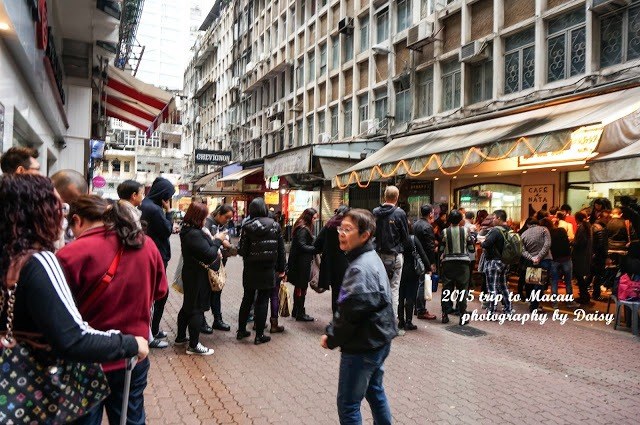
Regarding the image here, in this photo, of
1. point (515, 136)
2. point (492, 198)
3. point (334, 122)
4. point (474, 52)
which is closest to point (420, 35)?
point (474, 52)

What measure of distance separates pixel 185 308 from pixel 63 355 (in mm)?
4150

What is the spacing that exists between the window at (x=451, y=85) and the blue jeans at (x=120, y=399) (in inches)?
538

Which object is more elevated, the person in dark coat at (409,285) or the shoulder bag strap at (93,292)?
the shoulder bag strap at (93,292)

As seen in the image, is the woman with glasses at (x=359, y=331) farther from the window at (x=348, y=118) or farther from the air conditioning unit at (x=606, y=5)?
the window at (x=348, y=118)

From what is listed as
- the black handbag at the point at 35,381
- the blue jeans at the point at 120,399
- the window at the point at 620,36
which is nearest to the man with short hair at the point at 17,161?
the blue jeans at the point at 120,399

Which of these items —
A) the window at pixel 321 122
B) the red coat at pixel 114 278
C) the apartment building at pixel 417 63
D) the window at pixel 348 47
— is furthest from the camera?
the window at pixel 321 122

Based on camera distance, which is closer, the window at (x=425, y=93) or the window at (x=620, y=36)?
the window at (x=620, y=36)

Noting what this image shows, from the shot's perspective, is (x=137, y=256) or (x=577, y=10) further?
(x=577, y=10)

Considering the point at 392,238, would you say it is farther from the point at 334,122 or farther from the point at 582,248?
the point at 334,122

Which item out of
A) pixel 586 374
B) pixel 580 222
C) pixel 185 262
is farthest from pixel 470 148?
pixel 185 262

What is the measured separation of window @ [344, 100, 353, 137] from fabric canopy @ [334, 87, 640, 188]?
659cm

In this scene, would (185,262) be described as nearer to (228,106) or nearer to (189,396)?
(189,396)

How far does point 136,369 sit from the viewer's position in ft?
9.04

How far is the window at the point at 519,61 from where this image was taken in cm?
1221
